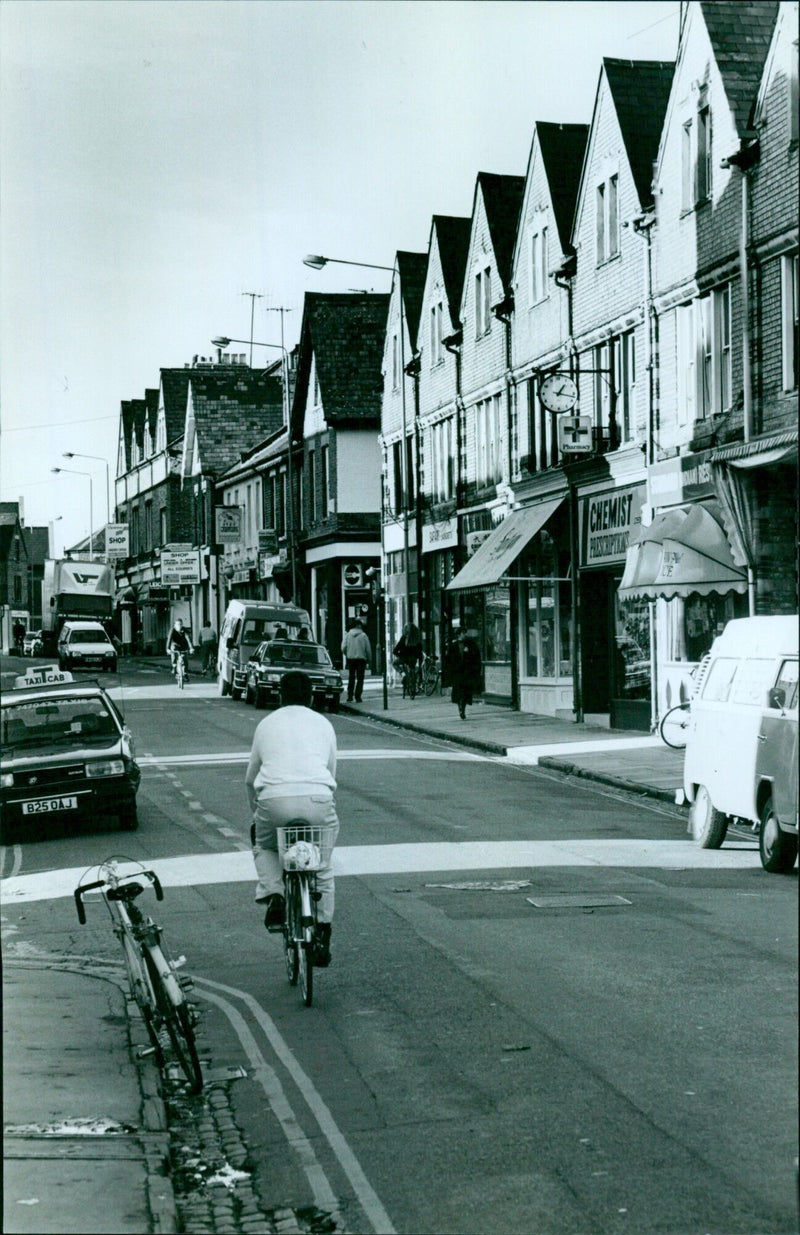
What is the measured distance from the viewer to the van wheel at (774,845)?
14055 millimetres

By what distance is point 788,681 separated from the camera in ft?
46.3

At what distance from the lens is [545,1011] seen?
28.5 ft

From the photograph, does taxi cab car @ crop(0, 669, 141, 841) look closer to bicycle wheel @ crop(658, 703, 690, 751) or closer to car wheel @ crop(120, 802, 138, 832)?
car wheel @ crop(120, 802, 138, 832)

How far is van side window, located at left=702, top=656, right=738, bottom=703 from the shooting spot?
15250 millimetres

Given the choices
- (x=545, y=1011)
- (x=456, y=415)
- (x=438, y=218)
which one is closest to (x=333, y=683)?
(x=456, y=415)

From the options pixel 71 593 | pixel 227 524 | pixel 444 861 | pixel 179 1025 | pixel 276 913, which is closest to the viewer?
pixel 179 1025

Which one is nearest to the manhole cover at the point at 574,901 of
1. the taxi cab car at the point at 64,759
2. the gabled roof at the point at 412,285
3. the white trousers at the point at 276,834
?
the white trousers at the point at 276,834

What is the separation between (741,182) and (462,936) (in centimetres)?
1692

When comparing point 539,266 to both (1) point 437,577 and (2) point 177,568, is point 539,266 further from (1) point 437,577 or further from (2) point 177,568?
(2) point 177,568

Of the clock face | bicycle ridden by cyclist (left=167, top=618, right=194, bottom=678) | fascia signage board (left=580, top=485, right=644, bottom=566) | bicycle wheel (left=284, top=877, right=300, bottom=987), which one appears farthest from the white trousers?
bicycle ridden by cyclist (left=167, top=618, right=194, bottom=678)

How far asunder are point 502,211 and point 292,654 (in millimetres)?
11363

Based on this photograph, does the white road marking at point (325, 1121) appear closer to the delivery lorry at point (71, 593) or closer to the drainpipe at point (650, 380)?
the delivery lorry at point (71, 593)

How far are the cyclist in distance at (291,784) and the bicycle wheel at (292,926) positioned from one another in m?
0.11

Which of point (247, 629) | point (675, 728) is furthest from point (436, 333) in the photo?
point (675, 728)
